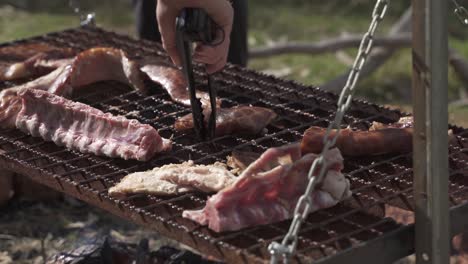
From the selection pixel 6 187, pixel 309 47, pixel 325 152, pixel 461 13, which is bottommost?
pixel 6 187

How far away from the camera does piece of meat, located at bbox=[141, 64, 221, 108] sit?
4820 mm

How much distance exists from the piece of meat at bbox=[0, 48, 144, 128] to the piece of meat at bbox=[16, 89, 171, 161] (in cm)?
20

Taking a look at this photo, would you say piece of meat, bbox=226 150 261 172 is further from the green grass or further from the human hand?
the green grass

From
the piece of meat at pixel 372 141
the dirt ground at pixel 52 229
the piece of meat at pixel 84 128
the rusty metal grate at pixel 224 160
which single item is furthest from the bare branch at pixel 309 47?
the piece of meat at pixel 372 141

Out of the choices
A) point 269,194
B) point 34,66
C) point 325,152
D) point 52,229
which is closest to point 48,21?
point 52,229

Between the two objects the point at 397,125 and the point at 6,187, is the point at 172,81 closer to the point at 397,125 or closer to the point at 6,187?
the point at 397,125

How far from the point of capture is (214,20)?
4141 millimetres

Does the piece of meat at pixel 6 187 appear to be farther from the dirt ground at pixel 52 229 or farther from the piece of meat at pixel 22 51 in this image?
the piece of meat at pixel 22 51

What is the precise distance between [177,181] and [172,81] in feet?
3.88

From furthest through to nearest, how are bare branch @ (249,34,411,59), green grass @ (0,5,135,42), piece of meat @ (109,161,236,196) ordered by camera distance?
1. green grass @ (0,5,135,42)
2. bare branch @ (249,34,411,59)
3. piece of meat @ (109,161,236,196)

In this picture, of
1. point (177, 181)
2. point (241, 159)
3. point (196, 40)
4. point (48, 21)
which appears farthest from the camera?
point (48, 21)

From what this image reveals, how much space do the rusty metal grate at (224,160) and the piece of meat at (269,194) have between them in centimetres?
4

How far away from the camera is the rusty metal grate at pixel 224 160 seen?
351 centimetres

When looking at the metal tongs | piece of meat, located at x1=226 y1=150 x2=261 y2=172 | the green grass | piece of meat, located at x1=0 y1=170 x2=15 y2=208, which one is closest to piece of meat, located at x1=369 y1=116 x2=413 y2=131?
piece of meat, located at x1=226 y1=150 x2=261 y2=172
